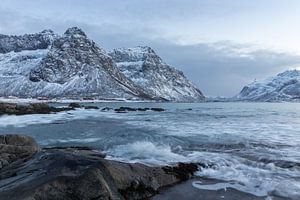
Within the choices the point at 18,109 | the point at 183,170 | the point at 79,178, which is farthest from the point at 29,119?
the point at 79,178

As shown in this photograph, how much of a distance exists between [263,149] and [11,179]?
14.5 metres

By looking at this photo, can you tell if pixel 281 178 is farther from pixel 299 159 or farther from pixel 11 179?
pixel 11 179

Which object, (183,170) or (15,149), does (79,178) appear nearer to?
(183,170)

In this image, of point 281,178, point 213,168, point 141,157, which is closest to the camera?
point 281,178

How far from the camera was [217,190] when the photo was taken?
1262 centimetres

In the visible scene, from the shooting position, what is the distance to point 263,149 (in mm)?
21281

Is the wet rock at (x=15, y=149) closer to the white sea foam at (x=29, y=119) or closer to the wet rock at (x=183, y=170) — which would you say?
the wet rock at (x=183, y=170)

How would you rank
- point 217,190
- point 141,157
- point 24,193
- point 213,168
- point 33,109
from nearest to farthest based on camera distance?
point 24,193
point 217,190
point 213,168
point 141,157
point 33,109

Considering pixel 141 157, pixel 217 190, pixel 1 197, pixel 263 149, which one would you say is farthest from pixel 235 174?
pixel 1 197

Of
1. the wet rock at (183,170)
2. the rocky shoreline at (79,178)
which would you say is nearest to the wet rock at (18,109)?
the rocky shoreline at (79,178)

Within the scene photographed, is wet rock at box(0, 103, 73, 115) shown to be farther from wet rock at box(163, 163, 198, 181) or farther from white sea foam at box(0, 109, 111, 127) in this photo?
wet rock at box(163, 163, 198, 181)

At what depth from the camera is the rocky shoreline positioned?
977 cm

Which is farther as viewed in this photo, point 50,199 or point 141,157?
point 141,157

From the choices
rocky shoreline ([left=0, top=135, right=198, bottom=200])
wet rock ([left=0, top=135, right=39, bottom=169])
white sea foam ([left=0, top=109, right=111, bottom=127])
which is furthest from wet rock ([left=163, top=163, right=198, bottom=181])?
white sea foam ([left=0, top=109, right=111, bottom=127])
